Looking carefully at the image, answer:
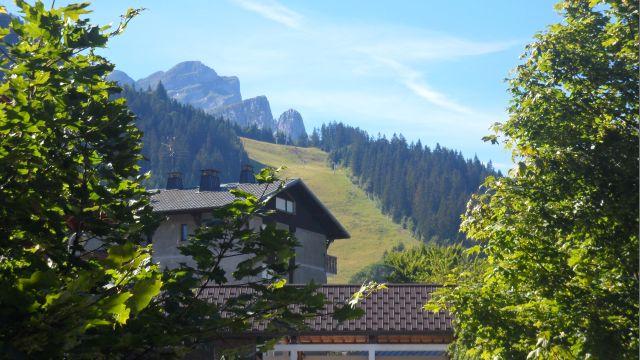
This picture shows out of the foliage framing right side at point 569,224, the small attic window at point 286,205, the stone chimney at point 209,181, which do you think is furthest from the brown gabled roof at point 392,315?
the stone chimney at point 209,181

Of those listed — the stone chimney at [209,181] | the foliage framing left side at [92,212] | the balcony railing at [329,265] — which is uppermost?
the stone chimney at [209,181]

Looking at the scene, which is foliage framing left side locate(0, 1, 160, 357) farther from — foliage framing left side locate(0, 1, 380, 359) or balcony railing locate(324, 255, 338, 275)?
balcony railing locate(324, 255, 338, 275)

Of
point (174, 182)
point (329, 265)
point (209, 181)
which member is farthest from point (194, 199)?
point (329, 265)

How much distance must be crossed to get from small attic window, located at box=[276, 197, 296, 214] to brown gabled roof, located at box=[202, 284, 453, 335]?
2571 cm

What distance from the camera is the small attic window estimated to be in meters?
50.4

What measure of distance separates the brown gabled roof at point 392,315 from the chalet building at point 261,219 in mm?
19075

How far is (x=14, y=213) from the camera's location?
145 inches

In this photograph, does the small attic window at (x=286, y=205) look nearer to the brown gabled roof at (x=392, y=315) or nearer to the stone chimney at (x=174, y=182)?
the stone chimney at (x=174, y=182)

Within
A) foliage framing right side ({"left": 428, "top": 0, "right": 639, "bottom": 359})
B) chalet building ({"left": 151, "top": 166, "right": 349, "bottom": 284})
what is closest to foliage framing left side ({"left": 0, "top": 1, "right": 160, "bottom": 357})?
foliage framing right side ({"left": 428, "top": 0, "right": 639, "bottom": 359})

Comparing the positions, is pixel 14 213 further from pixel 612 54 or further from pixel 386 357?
pixel 386 357

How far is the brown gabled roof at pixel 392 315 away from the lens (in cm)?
2289

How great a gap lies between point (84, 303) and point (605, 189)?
10.5 meters

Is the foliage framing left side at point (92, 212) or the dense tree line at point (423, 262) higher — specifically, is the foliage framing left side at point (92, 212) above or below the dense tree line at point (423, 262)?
above

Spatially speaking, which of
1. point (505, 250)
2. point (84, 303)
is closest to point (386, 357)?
point (505, 250)
